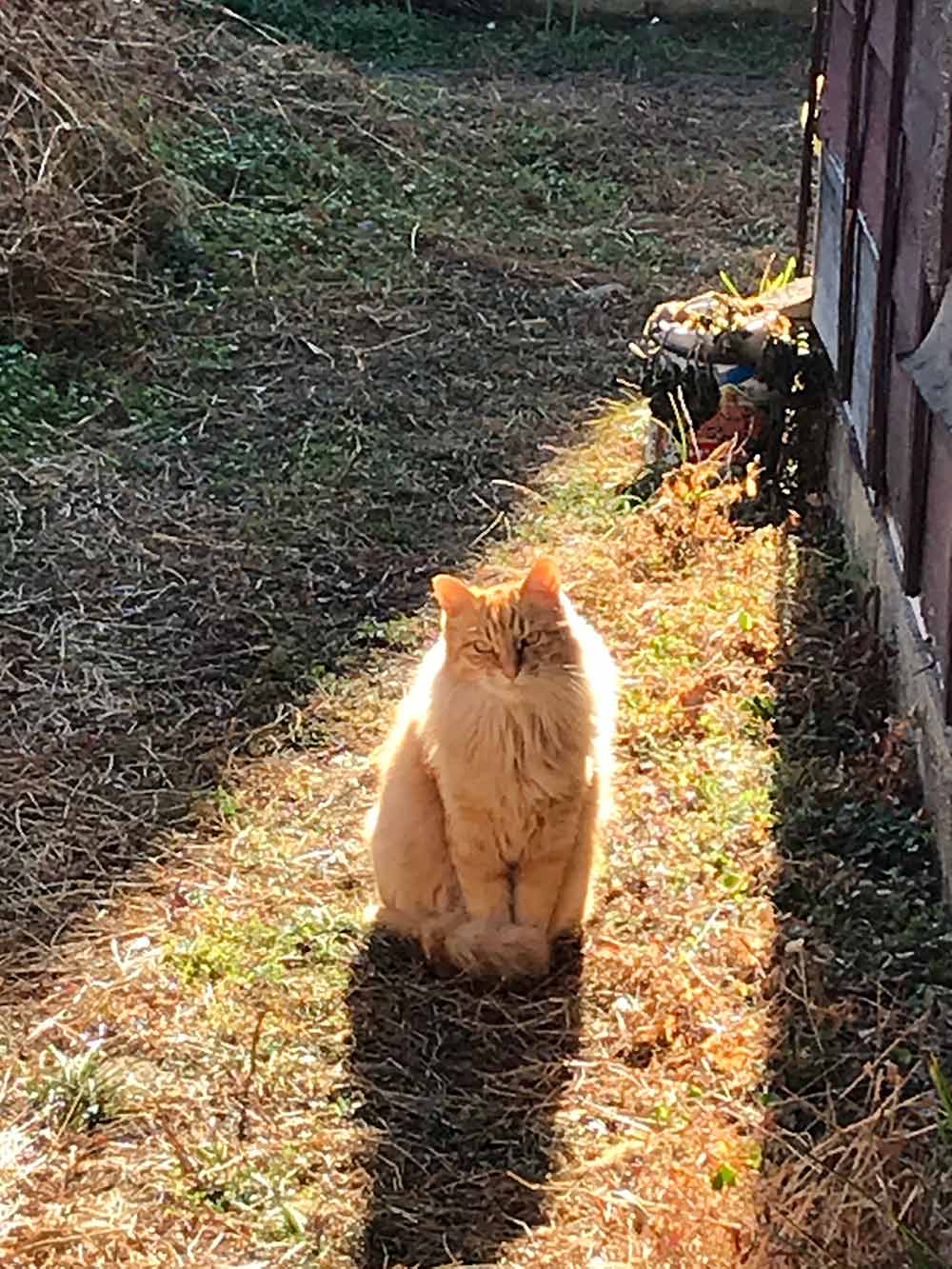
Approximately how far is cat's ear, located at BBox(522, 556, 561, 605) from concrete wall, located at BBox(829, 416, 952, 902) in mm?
892

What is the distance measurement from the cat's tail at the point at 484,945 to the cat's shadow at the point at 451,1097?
40mm

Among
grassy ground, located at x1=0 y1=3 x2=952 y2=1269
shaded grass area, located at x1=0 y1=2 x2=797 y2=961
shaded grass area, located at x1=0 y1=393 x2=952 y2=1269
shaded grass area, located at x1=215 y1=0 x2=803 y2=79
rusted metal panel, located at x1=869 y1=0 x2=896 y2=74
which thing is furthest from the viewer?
shaded grass area, located at x1=215 y1=0 x2=803 y2=79

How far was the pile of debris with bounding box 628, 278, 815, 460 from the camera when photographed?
5582 mm

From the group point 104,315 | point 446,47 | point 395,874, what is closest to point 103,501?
point 104,315

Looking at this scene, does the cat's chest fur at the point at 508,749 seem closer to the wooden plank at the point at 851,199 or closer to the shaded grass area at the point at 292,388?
the shaded grass area at the point at 292,388

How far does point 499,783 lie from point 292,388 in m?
3.64

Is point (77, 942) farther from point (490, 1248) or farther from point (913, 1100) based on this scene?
point (913, 1100)

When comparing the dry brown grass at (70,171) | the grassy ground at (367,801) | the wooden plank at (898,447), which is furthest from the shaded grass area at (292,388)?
the wooden plank at (898,447)

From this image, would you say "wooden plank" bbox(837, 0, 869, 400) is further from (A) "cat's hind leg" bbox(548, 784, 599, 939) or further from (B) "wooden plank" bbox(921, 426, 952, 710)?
(A) "cat's hind leg" bbox(548, 784, 599, 939)

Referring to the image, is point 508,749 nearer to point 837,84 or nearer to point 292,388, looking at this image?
point 837,84

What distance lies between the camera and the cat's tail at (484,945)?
11.2 feet

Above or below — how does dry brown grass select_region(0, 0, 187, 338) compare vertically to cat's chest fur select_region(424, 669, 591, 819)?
above

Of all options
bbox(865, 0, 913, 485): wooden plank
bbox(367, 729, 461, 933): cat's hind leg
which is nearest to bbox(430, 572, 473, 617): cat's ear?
bbox(367, 729, 461, 933): cat's hind leg

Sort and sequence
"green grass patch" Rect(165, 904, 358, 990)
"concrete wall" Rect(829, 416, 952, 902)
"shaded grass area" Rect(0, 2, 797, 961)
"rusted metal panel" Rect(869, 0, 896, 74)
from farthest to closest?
"shaded grass area" Rect(0, 2, 797, 961)
"rusted metal panel" Rect(869, 0, 896, 74)
"concrete wall" Rect(829, 416, 952, 902)
"green grass patch" Rect(165, 904, 358, 990)
